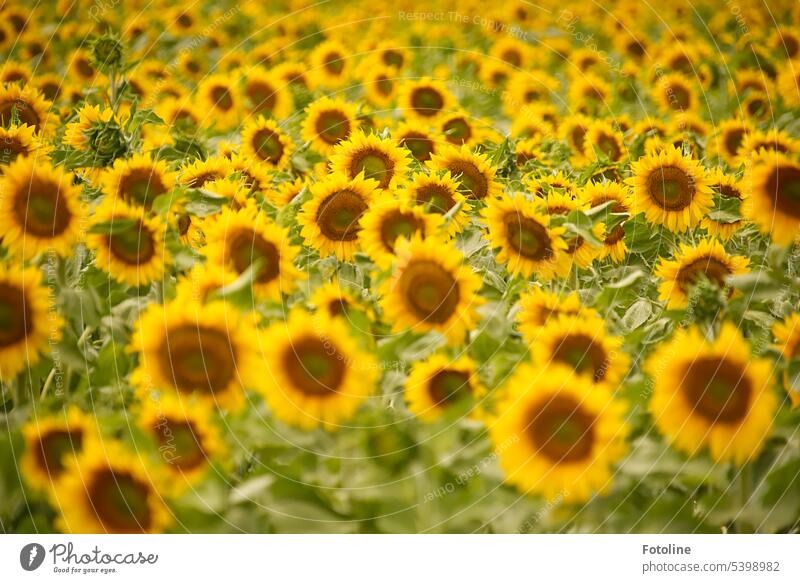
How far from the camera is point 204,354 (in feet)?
2.12

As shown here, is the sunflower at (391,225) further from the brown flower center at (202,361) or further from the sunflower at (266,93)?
the sunflower at (266,93)

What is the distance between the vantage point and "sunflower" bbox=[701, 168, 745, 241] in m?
0.86

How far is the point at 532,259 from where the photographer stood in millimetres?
772

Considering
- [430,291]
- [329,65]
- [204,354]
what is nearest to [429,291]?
[430,291]

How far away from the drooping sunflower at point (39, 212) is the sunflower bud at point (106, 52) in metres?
0.26

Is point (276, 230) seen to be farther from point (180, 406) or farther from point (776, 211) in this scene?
point (776, 211)

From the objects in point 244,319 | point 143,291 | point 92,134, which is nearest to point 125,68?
point 92,134

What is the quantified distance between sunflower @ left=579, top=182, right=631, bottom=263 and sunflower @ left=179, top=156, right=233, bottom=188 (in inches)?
16.7

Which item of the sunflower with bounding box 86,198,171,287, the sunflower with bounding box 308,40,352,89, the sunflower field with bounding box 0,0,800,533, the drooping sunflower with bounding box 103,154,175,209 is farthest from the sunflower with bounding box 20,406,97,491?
the sunflower with bounding box 308,40,352,89

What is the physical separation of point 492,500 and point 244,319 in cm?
27

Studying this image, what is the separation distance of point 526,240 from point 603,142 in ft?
1.42

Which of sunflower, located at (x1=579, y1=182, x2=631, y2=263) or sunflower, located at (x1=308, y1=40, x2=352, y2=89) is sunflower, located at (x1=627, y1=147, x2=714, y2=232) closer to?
sunflower, located at (x1=579, y1=182, x2=631, y2=263)

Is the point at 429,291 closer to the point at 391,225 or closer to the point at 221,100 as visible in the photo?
the point at 391,225

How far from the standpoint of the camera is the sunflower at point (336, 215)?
80cm
